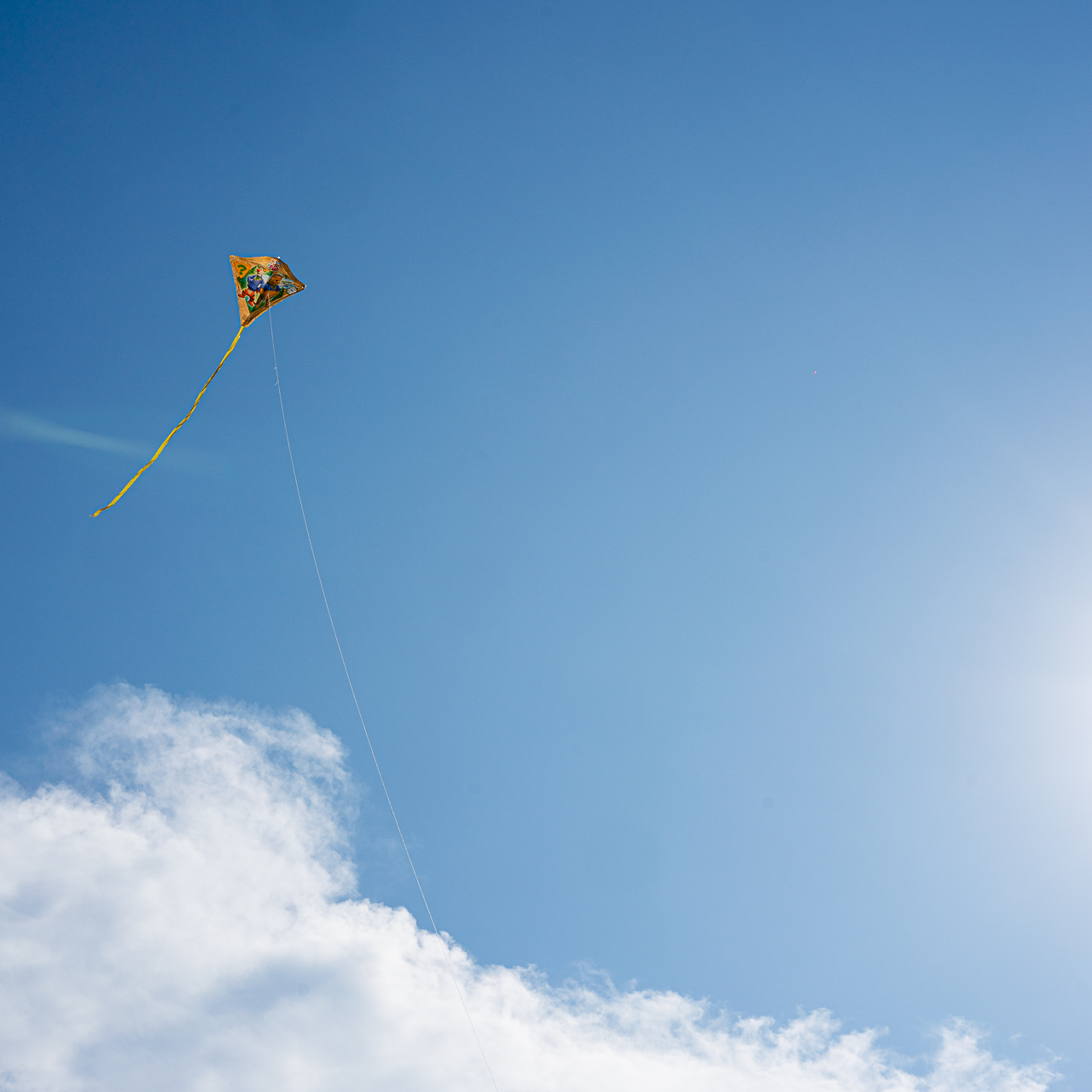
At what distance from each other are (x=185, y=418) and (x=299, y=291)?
15.3ft

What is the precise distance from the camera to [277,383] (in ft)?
67.1

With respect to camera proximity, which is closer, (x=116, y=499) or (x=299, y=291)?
(x=116, y=499)

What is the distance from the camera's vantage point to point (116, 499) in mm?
16484

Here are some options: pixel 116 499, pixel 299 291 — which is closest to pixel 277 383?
pixel 299 291

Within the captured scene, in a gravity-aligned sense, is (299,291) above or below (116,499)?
above

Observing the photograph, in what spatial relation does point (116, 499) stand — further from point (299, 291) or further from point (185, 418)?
point (299, 291)

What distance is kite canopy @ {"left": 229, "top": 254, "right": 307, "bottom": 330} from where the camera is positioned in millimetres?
19484

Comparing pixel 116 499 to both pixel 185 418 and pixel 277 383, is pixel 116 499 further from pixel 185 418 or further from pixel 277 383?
pixel 277 383

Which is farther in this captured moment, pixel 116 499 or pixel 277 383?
pixel 277 383

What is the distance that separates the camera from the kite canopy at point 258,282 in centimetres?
1948

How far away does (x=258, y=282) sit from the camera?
19.5 metres

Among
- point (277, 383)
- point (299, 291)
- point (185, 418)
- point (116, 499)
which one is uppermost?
point (299, 291)

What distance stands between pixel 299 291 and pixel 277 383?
2430 millimetres

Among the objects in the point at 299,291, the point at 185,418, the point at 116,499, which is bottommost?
the point at 116,499
